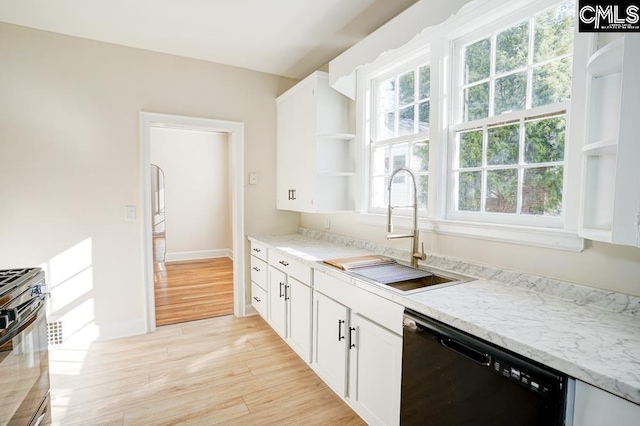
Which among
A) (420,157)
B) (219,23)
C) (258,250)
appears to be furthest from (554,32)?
(258,250)

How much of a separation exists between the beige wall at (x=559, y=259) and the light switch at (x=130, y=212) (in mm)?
2553

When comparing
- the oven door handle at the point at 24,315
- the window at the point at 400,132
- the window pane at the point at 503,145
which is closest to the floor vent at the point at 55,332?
the oven door handle at the point at 24,315

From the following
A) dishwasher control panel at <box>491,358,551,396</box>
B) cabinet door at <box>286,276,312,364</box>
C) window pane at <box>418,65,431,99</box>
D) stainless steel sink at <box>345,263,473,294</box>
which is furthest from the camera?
cabinet door at <box>286,276,312,364</box>

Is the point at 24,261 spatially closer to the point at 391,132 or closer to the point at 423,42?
the point at 391,132

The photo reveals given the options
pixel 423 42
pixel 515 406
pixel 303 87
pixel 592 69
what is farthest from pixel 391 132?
pixel 515 406

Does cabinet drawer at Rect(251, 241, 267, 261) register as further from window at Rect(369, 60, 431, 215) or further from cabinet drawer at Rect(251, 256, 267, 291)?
window at Rect(369, 60, 431, 215)

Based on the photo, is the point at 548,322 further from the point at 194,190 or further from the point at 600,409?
the point at 194,190

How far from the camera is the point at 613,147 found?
117 centimetres

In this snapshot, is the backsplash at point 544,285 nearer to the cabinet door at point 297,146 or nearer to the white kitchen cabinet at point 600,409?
the white kitchen cabinet at point 600,409

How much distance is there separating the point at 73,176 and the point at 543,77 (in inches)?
135

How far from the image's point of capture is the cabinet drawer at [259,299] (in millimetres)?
3154

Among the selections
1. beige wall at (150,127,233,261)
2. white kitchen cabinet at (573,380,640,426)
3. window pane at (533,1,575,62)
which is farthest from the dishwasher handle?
beige wall at (150,127,233,261)

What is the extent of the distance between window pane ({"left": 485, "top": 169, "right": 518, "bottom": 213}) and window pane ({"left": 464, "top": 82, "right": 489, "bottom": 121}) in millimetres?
348

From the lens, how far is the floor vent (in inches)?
109
